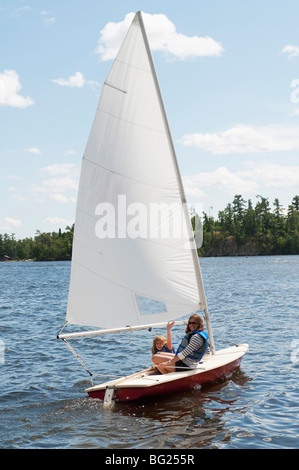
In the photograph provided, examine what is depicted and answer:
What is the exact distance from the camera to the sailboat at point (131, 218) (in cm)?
A: 1212

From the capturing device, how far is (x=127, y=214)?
12.3m

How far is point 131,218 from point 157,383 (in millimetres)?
3896

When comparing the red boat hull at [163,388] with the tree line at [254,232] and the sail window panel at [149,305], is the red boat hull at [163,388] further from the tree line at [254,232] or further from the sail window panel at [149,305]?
the tree line at [254,232]

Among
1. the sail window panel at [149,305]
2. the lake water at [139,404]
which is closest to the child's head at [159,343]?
the sail window panel at [149,305]

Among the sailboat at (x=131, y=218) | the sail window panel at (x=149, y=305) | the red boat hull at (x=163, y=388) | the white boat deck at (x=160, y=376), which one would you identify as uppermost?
the sailboat at (x=131, y=218)

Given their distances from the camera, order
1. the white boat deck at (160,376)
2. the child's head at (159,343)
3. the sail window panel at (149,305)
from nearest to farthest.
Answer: the white boat deck at (160,376) < the sail window panel at (149,305) < the child's head at (159,343)

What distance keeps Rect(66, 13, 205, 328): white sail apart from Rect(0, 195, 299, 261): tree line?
16778cm

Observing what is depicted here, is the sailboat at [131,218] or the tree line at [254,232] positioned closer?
the sailboat at [131,218]

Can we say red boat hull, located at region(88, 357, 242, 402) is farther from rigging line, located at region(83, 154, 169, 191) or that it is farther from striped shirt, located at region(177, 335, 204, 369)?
rigging line, located at region(83, 154, 169, 191)

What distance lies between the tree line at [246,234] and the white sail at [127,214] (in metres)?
168

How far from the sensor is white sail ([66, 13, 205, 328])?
39.8 feet

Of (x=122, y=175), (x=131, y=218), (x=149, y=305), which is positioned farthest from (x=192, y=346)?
(x=122, y=175)

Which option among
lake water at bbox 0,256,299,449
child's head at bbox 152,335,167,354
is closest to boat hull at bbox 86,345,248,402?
lake water at bbox 0,256,299,449
